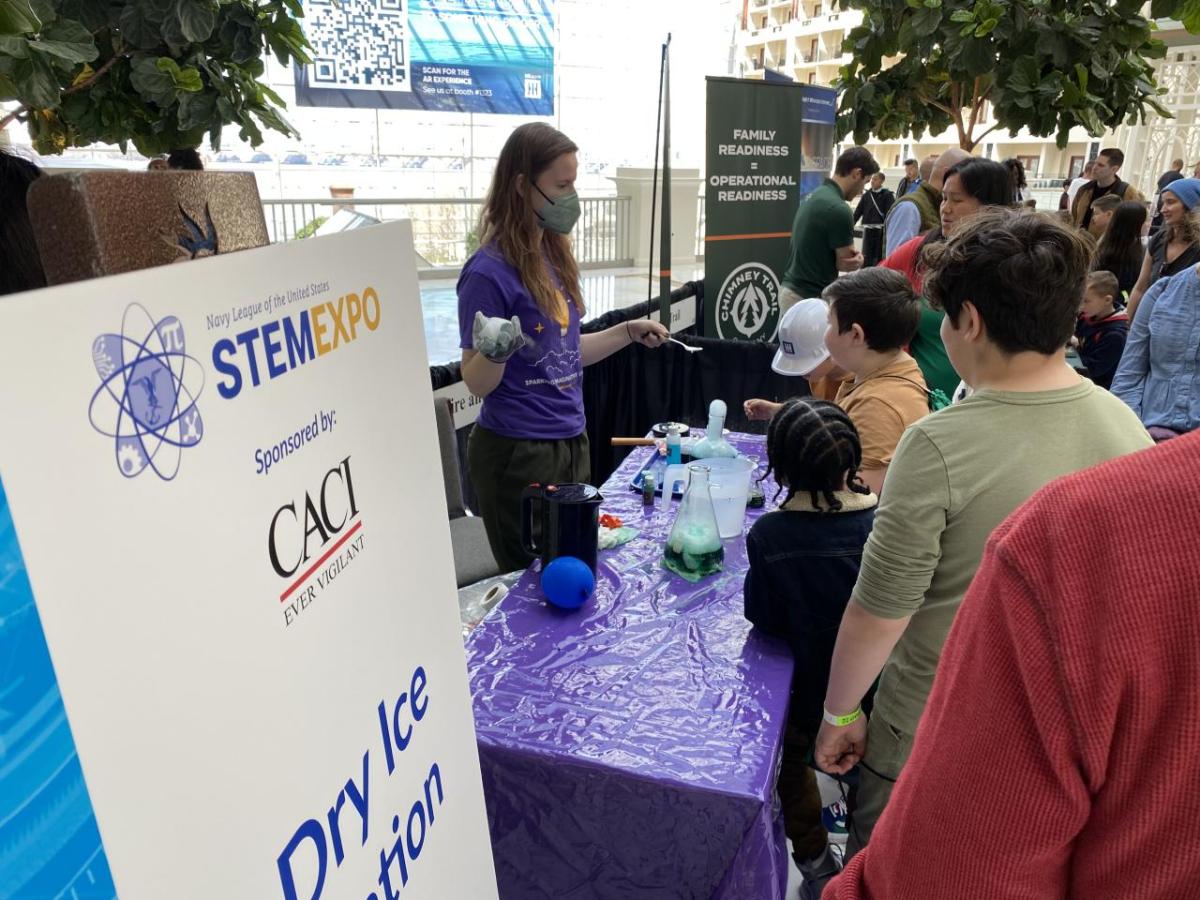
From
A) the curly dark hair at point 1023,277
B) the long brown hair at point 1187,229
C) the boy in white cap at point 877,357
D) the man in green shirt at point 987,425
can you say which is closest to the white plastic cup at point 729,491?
the boy in white cap at point 877,357

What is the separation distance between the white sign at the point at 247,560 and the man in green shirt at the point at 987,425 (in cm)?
63

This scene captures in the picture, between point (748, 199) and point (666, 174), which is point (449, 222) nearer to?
point (748, 199)

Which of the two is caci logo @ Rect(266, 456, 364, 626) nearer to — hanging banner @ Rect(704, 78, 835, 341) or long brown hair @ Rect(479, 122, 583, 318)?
long brown hair @ Rect(479, 122, 583, 318)

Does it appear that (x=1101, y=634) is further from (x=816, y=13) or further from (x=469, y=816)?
(x=816, y=13)

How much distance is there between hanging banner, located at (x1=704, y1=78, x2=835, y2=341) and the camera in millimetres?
4047

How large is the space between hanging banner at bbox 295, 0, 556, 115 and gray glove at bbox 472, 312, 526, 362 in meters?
6.29

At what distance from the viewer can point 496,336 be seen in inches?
68.7

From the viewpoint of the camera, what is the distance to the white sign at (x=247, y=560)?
1.51ft

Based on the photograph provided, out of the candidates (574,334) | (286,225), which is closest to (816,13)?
(286,225)

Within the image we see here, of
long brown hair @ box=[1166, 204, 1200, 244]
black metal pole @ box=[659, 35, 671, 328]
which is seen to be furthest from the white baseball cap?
long brown hair @ box=[1166, 204, 1200, 244]

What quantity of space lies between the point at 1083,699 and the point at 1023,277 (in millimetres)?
781

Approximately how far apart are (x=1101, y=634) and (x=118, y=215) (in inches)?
29.0

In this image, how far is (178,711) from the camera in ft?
1.76

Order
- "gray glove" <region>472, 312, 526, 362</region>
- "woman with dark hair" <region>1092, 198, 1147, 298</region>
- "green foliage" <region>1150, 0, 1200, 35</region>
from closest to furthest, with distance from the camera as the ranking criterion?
1. "green foliage" <region>1150, 0, 1200, 35</region>
2. "gray glove" <region>472, 312, 526, 362</region>
3. "woman with dark hair" <region>1092, 198, 1147, 298</region>
